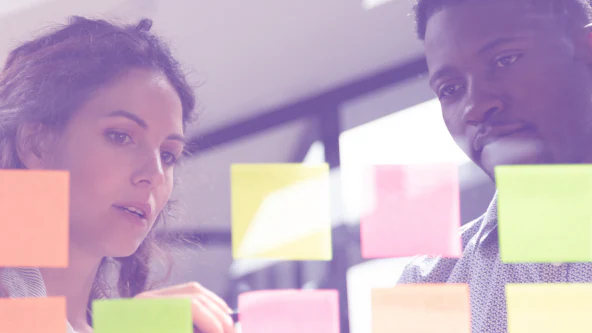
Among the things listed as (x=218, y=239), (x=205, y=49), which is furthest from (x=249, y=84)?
(x=218, y=239)

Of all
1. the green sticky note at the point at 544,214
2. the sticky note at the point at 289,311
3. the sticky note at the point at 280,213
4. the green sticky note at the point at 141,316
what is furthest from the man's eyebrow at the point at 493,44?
the green sticky note at the point at 141,316

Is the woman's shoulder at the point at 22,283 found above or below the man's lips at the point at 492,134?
below

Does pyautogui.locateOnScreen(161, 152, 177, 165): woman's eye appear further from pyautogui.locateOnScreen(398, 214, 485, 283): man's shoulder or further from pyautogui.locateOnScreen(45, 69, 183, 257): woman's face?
pyautogui.locateOnScreen(398, 214, 485, 283): man's shoulder

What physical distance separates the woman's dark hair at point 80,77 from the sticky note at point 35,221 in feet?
0.11

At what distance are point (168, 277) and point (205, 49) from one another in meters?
0.28

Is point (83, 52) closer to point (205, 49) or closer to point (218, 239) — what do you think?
point (205, 49)

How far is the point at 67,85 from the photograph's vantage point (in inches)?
27.3

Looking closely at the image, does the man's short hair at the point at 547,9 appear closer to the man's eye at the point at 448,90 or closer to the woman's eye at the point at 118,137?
the man's eye at the point at 448,90

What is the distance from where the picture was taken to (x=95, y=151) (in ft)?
2.24

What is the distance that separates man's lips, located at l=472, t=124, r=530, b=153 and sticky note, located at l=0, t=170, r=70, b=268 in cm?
50

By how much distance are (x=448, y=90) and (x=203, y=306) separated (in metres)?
0.40

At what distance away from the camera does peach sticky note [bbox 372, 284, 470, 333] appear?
697 millimetres

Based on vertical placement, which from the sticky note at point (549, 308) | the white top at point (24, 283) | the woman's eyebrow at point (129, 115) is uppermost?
the woman's eyebrow at point (129, 115)

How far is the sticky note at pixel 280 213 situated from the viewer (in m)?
0.70
